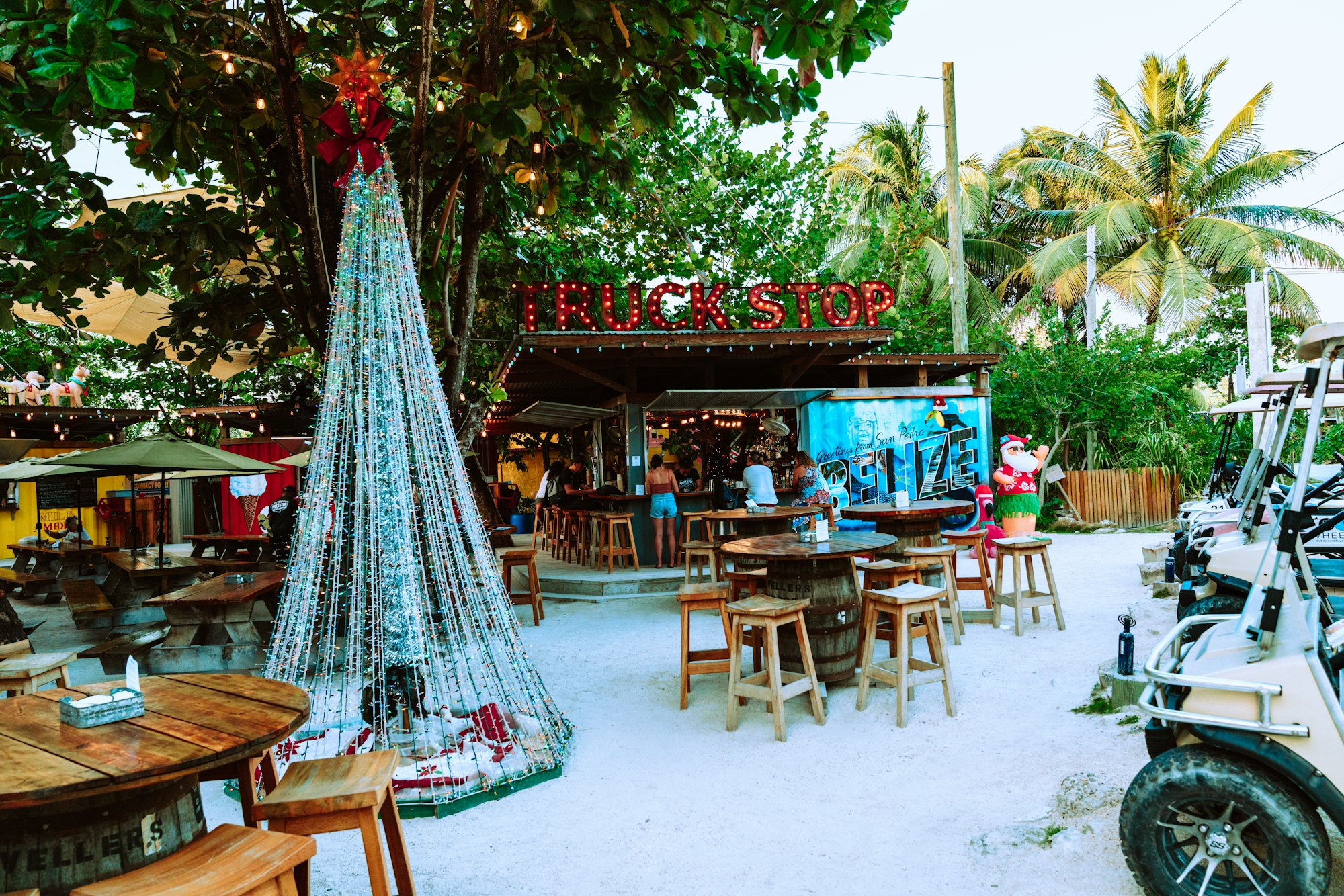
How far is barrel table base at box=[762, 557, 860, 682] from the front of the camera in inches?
225

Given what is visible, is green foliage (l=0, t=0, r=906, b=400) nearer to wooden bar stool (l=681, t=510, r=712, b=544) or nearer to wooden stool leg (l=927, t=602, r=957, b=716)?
wooden stool leg (l=927, t=602, r=957, b=716)

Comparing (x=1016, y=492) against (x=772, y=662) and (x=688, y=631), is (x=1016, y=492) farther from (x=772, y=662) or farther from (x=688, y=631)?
(x=772, y=662)

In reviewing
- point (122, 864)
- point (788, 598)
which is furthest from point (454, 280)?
point (122, 864)

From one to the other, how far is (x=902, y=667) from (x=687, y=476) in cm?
1092

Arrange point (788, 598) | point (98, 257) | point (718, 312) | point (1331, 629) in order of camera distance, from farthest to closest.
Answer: point (718, 312) < point (788, 598) < point (98, 257) < point (1331, 629)

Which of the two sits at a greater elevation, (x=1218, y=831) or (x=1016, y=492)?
(x=1016, y=492)

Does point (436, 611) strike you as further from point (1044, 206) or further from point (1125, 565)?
point (1044, 206)

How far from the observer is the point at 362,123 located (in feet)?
15.1

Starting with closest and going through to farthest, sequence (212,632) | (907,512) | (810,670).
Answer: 1. (810,670)
2. (212,632)
3. (907,512)

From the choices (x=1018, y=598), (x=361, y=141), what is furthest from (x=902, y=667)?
(x=361, y=141)

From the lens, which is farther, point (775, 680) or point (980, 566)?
point (980, 566)

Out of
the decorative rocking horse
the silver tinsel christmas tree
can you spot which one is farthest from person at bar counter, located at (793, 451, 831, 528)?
the decorative rocking horse

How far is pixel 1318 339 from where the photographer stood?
Result: 3.03 metres

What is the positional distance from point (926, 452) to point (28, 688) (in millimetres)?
12217
